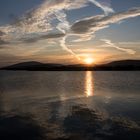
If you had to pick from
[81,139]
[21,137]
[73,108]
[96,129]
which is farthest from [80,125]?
[73,108]

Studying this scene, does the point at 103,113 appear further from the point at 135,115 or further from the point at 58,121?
the point at 58,121

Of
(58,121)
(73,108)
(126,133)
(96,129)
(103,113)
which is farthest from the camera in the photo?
(73,108)

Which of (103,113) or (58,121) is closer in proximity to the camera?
(58,121)

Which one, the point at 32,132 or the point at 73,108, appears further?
the point at 73,108

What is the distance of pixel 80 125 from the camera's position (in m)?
21.6

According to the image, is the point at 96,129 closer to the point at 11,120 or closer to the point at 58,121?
the point at 58,121

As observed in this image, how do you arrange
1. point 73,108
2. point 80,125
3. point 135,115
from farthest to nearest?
1. point 73,108
2. point 135,115
3. point 80,125

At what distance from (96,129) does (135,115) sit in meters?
6.36

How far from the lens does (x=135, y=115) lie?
25.1m

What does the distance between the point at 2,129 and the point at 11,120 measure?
302 centimetres

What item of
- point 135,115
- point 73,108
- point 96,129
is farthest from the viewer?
point 73,108

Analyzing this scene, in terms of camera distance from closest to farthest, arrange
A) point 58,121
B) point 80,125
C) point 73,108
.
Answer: point 80,125 → point 58,121 → point 73,108

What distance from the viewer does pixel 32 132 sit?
1953 centimetres

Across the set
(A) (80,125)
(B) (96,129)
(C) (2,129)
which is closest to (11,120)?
(C) (2,129)
